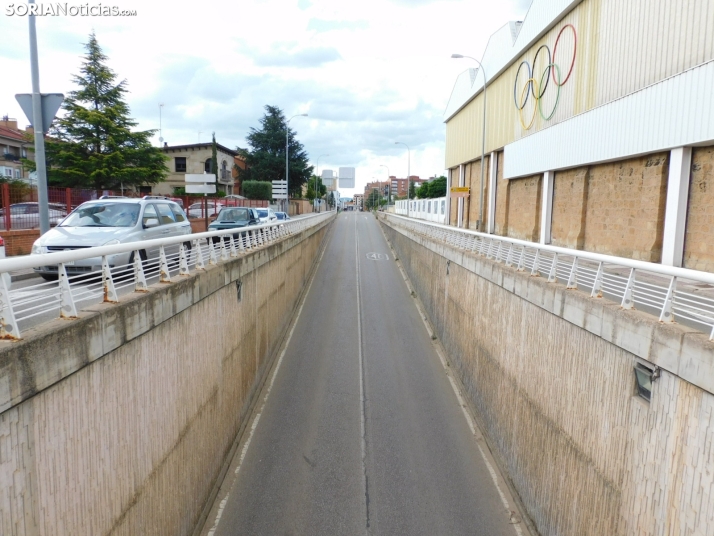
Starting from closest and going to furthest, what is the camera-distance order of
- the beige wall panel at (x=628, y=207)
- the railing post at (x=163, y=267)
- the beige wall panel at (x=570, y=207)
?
the railing post at (x=163, y=267), the beige wall panel at (x=628, y=207), the beige wall panel at (x=570, y=207)

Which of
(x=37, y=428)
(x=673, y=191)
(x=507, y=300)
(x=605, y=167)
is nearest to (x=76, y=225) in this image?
(x=37, y=428)

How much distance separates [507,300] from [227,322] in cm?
599

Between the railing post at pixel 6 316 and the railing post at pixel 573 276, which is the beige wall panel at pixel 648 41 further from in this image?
the railing post at pixel 6 316

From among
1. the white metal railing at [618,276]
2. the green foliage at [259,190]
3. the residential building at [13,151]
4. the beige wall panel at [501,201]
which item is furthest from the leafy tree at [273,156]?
the white metal railing at [618,276]

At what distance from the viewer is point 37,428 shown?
4512 millimetres

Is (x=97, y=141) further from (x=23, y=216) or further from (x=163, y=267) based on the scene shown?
(x=163, y=267)

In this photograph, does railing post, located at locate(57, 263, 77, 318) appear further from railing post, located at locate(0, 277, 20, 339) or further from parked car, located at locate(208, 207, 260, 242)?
A: parked car, located at locate(208, 207, 260, 242)

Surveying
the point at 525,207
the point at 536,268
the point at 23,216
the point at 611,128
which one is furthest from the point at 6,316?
the point at 525,207

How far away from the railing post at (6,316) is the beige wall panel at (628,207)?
16646 millimetres

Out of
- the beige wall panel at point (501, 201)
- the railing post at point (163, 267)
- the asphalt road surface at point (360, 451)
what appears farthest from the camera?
the beige wall panel at point (501, 201)

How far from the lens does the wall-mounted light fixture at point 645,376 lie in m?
5.81

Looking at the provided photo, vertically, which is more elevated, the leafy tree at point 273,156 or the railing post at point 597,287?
the leafy tree at point 273,156

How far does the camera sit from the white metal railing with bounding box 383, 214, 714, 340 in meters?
5.71

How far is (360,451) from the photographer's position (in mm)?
13055
